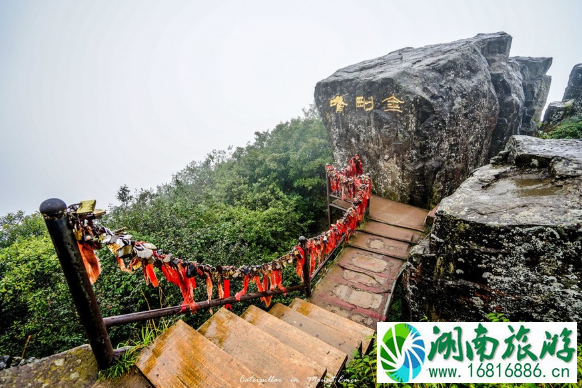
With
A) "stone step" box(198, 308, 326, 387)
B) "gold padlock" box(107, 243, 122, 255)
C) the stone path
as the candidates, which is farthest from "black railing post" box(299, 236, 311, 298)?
"gold padlock" box(107, 243, 122, 255)

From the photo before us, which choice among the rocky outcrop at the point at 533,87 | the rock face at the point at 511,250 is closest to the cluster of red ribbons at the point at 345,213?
the rock face at the point at 511,250

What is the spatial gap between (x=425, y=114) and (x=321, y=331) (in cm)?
727

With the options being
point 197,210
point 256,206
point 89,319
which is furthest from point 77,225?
point 256,206

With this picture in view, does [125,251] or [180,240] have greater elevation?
[125,251]

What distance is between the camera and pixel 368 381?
2.48 metres

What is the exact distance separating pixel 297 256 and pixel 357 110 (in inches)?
274

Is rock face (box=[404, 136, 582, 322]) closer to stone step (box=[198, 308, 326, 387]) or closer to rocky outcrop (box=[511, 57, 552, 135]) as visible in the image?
stone step (box=[198, 308, 326, 387])

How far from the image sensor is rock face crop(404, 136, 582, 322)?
310 cm

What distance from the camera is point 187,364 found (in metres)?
2.42

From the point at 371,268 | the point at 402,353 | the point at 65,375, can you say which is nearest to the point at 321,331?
the point at 402,353

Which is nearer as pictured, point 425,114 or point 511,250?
point 511,250

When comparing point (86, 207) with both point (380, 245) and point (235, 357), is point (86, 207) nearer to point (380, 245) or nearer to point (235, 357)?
point (235, 357)

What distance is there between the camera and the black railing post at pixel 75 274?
1.76m

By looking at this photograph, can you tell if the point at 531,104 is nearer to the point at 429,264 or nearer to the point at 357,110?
the point at 357,110
